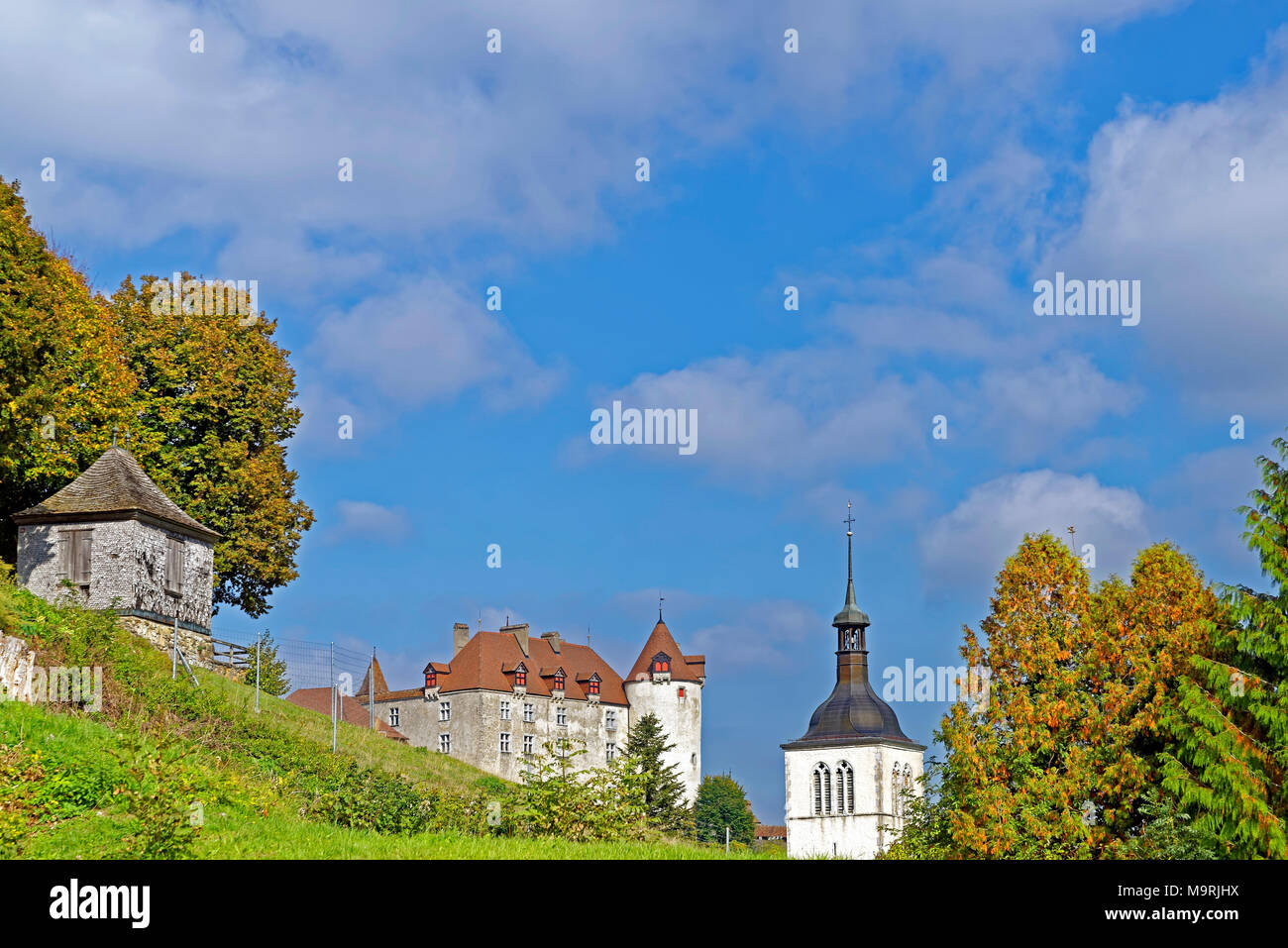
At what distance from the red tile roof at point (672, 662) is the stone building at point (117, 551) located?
61.0 meters

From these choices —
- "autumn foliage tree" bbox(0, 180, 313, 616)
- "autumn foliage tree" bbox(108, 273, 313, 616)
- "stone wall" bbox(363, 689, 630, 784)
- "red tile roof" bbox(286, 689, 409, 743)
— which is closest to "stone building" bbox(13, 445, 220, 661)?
"autumn foliage tree" bbox(0, 180, 313, 616)

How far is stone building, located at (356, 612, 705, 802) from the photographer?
89.1 m

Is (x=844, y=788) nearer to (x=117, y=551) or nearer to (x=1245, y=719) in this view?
(x=117, y=551)

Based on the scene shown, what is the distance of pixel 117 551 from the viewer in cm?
3438

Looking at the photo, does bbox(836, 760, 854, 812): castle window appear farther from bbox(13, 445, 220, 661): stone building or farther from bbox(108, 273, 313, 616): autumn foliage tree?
bbox(13, 445, 220, 661): stone building

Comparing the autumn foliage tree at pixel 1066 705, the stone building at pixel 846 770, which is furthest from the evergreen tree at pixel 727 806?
the autumn foliage tree at pixel 1066 705

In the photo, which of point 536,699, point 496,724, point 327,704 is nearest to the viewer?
point 327,704

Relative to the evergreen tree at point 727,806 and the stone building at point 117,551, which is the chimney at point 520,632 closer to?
the evergreen tree at point 727,806

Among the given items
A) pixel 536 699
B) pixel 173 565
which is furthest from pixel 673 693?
pixel 173 565

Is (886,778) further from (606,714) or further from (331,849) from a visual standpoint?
(331,849)

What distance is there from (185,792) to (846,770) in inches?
2610

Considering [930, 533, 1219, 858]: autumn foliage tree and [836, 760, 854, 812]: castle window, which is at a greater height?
[930, 533, 1219, 858]: autumn foliage tree

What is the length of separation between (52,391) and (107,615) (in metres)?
6.63

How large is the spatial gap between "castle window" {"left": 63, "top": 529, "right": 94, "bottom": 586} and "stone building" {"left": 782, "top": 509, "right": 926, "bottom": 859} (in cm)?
4840
